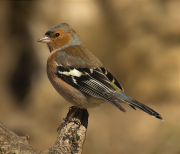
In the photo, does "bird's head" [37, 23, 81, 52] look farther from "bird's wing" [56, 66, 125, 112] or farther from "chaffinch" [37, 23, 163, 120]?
"bird's wing" [56, 66, 125, 112]

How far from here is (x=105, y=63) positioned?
7891mm

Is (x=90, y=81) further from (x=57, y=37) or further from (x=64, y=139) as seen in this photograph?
(x=57, y=37)

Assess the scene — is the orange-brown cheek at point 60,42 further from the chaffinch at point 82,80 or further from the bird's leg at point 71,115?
the bird's leg at point 71,115

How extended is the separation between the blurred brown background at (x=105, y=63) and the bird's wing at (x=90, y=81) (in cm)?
350

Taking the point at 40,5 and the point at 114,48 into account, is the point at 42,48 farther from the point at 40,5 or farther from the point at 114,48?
the point at 114,48

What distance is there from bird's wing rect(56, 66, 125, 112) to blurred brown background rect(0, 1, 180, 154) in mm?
3504

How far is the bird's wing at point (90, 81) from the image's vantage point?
376 cm

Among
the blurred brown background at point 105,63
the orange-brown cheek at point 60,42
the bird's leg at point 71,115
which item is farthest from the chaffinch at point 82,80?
the blurred brown background at point 105,63

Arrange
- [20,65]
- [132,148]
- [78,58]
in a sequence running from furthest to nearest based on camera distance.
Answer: [20,65] → [132,148] → [78,58]

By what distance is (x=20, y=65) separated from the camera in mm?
7676

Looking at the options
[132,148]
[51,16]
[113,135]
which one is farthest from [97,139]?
[51,16]

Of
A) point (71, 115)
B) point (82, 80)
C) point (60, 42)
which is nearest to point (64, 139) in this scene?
point (71, 115)

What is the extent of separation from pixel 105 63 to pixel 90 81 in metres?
4.07

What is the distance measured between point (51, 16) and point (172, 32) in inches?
144
